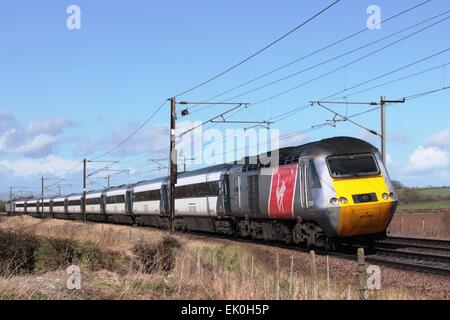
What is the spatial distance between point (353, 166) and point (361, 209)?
148cm

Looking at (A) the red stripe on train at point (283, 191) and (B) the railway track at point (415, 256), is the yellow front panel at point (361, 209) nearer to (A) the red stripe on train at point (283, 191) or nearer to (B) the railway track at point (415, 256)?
(B) the railway track at point (415, 256)

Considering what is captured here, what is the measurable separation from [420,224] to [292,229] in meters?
16.9

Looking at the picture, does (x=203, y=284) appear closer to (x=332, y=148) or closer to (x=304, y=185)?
(x=304, y=185)

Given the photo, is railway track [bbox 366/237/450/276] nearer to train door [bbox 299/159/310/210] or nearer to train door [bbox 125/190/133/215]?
train door [bbox 299/159/310/210]

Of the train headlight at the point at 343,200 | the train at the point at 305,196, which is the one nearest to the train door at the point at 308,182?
the train at the point at 305,196

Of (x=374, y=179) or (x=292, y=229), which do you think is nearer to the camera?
(x=374, y=179)

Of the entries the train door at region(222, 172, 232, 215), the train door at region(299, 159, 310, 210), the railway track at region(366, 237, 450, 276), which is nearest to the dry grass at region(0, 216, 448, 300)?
the railway track at region(366, 237, 450, 276)

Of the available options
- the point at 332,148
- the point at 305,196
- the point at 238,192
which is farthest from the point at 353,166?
the point at 238,192

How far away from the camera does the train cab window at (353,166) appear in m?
18.1

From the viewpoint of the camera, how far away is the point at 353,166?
18.4 metres
